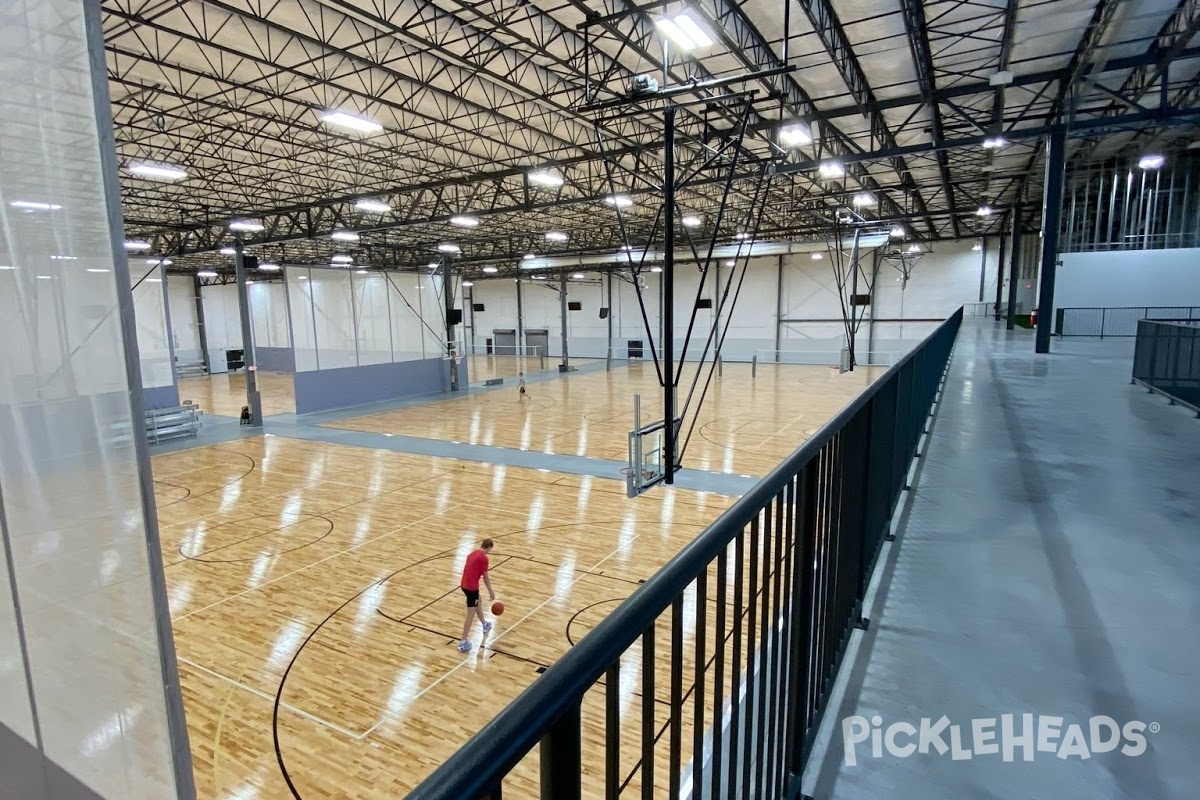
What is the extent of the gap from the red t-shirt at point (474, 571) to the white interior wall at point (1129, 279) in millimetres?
29182

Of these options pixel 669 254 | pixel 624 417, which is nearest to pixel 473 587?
pixel 669 254

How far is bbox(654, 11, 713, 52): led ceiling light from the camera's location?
7.54 meters

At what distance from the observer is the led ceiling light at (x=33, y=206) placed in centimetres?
266

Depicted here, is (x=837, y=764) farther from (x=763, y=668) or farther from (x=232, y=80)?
(x=232, y=80)

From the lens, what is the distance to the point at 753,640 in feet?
6.28

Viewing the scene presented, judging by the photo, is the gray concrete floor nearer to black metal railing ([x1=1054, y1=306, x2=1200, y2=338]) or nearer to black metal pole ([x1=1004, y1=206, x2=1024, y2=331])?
black metal railing ([x1=1054, y1=306, x2=1200, y2=338])

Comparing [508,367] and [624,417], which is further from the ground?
[508,367]

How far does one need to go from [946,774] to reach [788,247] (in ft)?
98.0

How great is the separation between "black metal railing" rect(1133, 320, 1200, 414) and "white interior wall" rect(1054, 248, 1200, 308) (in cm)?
2112

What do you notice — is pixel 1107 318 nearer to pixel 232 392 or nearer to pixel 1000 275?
pixel 1000 275

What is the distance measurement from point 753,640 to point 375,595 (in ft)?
28.0

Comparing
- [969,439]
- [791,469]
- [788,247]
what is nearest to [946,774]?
[791,469]

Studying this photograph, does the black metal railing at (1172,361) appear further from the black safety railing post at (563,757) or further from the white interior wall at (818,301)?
the white interior wall at (818,301)

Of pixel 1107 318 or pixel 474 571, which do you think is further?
pixel 1107 318
